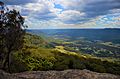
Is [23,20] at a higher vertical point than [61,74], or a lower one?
higher

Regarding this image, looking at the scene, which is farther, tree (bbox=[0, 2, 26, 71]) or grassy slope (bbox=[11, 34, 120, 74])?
grassy slope (bbox=[11, 34, 120, 74])

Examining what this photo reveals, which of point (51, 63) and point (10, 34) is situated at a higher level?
point (10, 34)

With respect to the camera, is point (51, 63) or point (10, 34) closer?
point (10, 34)

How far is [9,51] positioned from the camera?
3088 cm

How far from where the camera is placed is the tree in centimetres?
3031

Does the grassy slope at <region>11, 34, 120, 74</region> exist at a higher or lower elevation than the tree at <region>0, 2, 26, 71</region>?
lower

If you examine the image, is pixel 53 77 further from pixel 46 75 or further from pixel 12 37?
pixel 12 37

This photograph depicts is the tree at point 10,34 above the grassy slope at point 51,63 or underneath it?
above

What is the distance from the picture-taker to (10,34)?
99.5 feet

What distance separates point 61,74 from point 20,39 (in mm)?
11691

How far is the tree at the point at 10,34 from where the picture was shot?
99.5ft

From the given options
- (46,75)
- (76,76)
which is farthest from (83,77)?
(46,75)

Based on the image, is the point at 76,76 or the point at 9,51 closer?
the point at 76,76

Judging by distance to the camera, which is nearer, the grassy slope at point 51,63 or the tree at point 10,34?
the tree at point 10,34
